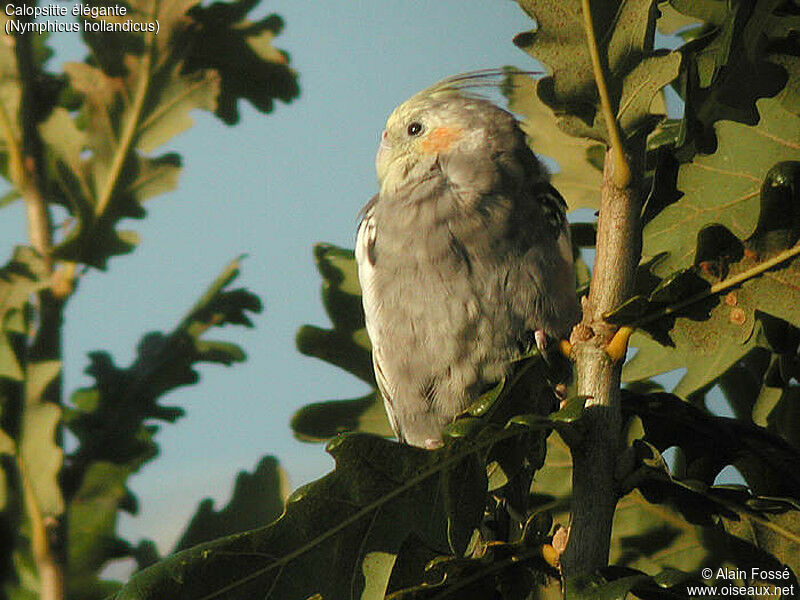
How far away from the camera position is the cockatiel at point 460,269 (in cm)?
123

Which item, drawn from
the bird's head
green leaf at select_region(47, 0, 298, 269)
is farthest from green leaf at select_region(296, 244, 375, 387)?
green leaf at select_region(47, 0, 298, 269)

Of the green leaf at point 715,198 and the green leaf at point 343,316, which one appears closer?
the green leaf at point 715,198

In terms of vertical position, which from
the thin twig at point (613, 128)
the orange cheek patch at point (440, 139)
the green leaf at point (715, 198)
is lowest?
the orange cheek patch at point (440, 139)

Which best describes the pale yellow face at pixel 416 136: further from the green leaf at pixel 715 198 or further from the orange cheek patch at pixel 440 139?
the green leaf at pixel 715 198

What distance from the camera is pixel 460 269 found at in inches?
49.1

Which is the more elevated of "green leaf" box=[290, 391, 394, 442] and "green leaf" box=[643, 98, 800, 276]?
"green leaf" box=[643, 98, 800, 276]

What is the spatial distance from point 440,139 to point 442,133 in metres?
0.01

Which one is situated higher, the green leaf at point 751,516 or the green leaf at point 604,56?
the green leaf at point 604,56

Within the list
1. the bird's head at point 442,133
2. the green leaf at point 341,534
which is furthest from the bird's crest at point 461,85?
the green leaf at point 341,534

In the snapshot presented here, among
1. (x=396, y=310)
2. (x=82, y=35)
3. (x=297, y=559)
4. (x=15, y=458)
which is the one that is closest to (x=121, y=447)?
(x=15, y=458)

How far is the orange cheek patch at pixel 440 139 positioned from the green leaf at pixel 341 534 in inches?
30.3

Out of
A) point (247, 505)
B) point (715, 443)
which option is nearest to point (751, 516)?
point (715, 443)

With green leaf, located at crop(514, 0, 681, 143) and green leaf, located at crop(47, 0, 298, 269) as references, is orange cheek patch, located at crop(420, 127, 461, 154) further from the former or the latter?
green leaf, located at crop(514, 0, 681, 143)

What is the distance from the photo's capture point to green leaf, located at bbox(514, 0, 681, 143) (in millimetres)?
732
